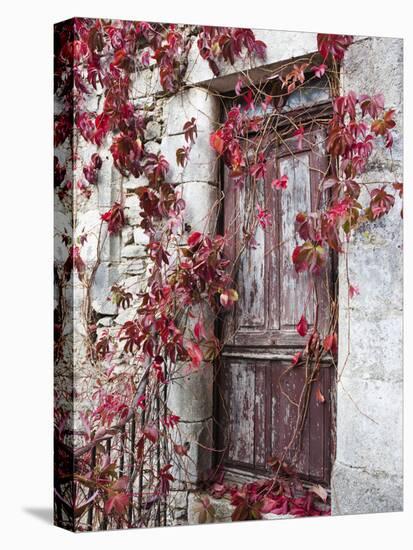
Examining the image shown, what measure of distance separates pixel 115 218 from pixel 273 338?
117cm

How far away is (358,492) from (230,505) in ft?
2.38

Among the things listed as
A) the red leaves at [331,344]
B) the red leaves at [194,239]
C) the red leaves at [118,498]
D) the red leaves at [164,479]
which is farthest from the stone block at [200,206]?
the red leaves at [118,498]

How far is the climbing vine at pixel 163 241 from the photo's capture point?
6.25 meters

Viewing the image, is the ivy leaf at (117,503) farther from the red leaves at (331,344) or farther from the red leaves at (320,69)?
the red leaves at (320,69)

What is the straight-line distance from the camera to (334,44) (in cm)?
671

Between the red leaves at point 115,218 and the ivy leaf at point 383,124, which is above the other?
the ivy leaf at point 383,124

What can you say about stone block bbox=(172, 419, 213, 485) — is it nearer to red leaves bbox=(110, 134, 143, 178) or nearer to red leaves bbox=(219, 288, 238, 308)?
red leaves bbox=(219, 288, 238, 308)

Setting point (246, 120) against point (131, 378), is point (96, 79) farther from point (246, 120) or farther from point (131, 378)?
point (131, 378)

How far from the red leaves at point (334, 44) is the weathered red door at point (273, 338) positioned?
1.45 ft

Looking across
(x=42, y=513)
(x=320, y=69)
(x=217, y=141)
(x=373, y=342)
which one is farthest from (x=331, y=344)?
(x=42, y=513)

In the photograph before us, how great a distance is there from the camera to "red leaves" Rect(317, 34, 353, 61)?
21.9ft

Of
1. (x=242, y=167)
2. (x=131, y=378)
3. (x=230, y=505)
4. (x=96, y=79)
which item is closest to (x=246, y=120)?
(x=242, y=167)

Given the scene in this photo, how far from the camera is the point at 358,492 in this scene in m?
6.69

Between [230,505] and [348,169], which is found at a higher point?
[348,169]
